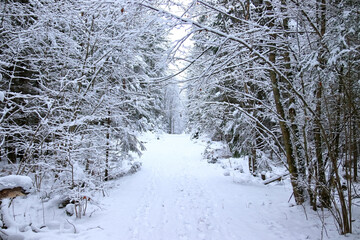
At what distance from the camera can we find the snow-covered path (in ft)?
12.9

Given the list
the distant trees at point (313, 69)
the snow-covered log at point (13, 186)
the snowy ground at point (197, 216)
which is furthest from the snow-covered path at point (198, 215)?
the snow-covered log at point (13, 186)

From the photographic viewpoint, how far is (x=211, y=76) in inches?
159

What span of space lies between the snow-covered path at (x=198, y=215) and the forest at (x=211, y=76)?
0.70 metres

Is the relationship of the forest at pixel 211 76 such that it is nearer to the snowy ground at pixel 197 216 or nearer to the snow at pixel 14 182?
the snowy ground at pixel 197 216

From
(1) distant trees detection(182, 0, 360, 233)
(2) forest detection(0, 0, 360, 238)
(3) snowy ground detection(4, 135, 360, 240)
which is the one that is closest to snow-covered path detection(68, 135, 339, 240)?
(3) snowy ground detection(4, 135, 360, 240)

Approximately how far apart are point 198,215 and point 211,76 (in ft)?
10.4

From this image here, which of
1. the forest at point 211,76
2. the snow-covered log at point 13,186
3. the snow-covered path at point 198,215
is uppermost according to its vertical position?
the forest at point 211,76

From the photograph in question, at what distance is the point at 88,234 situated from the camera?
4031 mm

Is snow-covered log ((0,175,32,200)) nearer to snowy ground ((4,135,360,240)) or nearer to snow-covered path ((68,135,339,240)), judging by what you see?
snowy ground ((4,135,360,240))

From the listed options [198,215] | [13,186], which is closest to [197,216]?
[198,215]

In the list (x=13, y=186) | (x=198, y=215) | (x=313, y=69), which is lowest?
(x=198, y=215)

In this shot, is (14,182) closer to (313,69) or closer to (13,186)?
(13,186)

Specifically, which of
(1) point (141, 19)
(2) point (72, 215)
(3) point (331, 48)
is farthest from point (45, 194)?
(3) point (331, 48)

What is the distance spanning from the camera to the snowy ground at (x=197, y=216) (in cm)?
390
